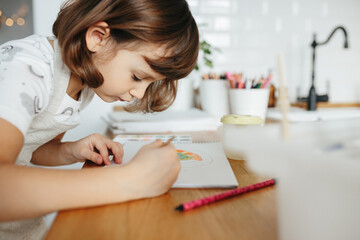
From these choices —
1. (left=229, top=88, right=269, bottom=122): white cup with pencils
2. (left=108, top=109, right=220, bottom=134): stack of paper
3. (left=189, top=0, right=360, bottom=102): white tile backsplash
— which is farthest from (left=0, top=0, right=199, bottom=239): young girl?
(left=189, top=0, right=360, bottom=102): white tile backsplash

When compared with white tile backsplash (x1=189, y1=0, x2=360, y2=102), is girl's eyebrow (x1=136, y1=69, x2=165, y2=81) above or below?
below

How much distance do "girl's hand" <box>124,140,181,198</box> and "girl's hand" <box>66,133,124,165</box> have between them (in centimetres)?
18

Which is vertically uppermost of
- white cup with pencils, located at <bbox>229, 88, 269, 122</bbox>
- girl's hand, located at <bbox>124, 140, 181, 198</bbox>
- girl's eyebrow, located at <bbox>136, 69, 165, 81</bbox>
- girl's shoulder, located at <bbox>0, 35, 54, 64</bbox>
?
girl's shoulder, located at <bbox>0, 35, 54, 64</bbox>

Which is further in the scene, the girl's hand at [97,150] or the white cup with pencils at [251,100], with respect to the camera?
the white cup with pencils at [251,100]

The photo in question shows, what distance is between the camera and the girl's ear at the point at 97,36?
23.1 inches

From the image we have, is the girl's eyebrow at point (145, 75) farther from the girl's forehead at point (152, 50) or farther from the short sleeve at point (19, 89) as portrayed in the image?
the short sleeve at point (19, 89)

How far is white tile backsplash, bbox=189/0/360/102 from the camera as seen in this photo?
1.51m

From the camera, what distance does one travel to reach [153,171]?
36cm

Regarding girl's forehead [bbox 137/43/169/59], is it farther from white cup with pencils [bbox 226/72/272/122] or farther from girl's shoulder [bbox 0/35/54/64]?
white cup with pencils [bbox 226/72/272/122]

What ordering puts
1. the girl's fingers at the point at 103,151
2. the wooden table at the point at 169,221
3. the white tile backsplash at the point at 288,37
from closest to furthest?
the wooden table at the point at 169,221 < the girl's fingers at the point at 103,151 < the white tile backsplash at the point at 288,37

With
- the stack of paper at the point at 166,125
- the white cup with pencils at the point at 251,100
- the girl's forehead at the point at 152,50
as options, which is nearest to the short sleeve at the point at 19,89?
the girl's forehead at the point at 152,50

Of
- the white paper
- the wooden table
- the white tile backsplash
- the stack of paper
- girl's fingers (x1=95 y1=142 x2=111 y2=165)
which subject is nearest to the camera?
the wooden table

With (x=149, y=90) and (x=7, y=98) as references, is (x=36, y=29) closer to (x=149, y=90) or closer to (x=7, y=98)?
(x=149, y=90)

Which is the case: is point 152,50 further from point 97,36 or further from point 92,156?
point 92,156
